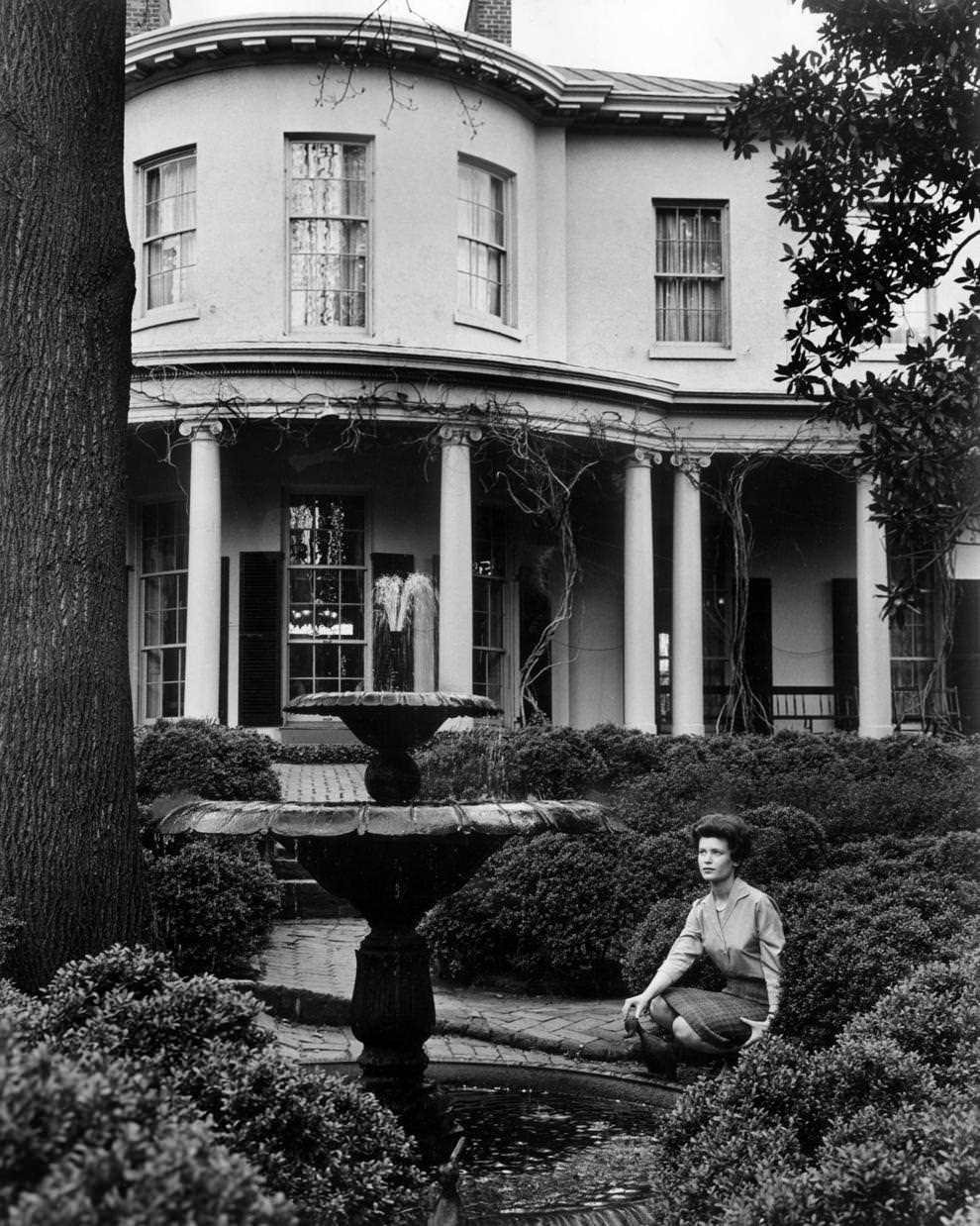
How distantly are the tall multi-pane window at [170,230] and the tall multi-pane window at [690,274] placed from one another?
6073 mm

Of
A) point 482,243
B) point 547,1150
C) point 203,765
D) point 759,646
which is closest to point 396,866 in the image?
point 547,1150

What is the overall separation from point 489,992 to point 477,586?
9365 millimetres

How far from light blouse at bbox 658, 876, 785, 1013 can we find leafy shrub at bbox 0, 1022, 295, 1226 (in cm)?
400

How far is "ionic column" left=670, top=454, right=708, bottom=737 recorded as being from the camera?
693 inches

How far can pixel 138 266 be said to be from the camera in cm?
1775

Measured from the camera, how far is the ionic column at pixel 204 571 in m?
15.9

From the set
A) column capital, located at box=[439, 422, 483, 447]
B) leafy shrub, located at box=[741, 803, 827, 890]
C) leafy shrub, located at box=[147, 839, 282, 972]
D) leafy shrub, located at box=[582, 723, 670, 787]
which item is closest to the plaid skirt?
leafy shrub, located at box=[741, 803, 827, 890]

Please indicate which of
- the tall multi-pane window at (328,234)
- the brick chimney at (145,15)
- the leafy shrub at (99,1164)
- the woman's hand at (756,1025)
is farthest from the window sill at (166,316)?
the leafy shrub at (99,1164)

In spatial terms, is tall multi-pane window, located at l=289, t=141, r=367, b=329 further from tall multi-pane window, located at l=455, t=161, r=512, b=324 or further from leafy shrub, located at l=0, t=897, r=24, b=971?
leafy shrub, located at l=0, t=897, r=24, b=971

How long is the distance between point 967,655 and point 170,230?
11.7 m

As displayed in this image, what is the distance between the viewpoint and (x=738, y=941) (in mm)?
6211

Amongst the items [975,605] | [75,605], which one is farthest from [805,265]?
[975,605]

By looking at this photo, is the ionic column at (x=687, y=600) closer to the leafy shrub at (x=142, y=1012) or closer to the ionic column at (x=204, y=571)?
the ionic column at (x=204, y=571)

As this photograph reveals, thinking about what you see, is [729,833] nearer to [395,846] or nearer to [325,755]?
[395,846]
